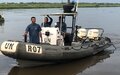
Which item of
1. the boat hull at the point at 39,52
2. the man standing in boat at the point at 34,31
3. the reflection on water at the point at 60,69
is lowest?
the reflection on water at the point at 60,69

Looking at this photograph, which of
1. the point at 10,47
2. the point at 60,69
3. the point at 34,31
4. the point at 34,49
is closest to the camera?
the point at 10,47

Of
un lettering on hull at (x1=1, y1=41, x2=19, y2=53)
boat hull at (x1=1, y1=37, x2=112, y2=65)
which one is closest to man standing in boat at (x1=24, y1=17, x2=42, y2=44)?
boat hull at (x1=1, y1=37, x2=112, y2=65)

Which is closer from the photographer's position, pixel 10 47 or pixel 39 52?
pixel 10 47

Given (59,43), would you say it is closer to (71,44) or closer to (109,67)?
(71,44)

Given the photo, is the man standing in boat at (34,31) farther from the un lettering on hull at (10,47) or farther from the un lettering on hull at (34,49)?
the un lettering on hull at (10,47)

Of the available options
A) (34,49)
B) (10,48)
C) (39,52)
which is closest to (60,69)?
(39,52)

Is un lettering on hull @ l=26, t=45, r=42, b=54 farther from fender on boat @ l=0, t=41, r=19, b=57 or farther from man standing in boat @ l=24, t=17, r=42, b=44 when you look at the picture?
man standing in boat @ l=24, t=17, r=42, b=44

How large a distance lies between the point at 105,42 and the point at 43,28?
503 cm

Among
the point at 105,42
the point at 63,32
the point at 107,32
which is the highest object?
the point at 63,32

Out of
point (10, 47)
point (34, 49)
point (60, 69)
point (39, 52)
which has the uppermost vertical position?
point (10, 47)

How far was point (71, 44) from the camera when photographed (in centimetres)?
1789

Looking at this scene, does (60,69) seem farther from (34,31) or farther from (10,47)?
(10,47)

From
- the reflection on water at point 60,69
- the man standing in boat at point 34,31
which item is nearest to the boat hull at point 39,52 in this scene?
the reflection on water at point 60,69

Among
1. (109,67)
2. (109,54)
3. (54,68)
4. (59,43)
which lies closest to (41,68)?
(54,68)
